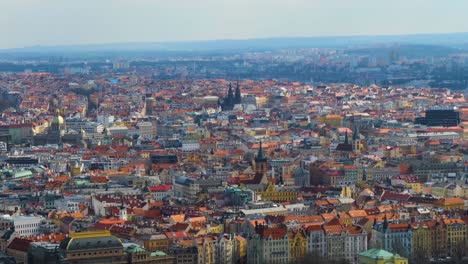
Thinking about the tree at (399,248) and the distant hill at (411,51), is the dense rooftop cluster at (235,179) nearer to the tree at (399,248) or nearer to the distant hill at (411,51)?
the tree at (399,248)

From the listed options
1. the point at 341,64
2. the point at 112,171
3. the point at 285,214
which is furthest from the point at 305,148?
the point at 341,64

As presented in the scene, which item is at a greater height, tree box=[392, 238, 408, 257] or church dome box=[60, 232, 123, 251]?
church dome box=[60, 232, 123, 251]

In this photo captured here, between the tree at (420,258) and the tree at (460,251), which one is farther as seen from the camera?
the tree at (460,251)

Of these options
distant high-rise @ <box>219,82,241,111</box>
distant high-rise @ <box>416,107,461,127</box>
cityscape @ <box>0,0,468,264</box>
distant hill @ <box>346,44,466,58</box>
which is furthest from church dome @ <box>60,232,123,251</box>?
distant hill @ <box>346,44,466,58</box>

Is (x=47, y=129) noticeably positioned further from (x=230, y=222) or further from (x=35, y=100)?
(x=230, y=222)

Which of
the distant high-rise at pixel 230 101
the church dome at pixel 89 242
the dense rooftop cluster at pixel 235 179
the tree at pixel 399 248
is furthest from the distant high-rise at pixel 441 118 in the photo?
the church dome at pixel 89 242

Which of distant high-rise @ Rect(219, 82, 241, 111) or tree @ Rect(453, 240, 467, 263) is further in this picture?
distant high-rise @ Rect(219, 82, 241, 111)

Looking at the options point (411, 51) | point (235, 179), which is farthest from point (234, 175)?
point (411, 51)

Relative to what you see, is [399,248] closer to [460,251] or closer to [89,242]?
[460,251]

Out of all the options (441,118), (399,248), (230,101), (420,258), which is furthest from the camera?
(230,101)

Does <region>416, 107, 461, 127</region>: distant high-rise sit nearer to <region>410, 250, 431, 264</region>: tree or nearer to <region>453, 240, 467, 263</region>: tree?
<region>453, 240, 467, 263</region>: tree

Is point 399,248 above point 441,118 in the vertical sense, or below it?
above
